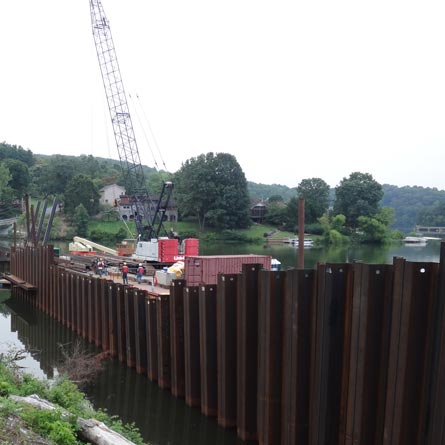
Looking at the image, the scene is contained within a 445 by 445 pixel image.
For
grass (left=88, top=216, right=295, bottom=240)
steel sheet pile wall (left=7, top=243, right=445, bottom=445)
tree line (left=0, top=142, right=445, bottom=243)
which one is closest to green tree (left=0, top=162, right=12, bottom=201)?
tree line (left=0, top=142, right=445, bottom=243)

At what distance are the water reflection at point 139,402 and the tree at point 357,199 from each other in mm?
87245

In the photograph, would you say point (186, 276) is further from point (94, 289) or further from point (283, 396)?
point (283, 396)

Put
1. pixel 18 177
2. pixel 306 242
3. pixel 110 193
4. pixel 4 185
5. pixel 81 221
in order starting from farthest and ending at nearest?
pixel 110 193 → pixel 18 177 → pixel 4 185 → pixel 81 221 → pixel 306 242

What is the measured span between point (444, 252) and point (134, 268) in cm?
2432

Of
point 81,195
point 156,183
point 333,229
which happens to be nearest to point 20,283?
point 81,195

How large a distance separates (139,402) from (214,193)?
3460 inches

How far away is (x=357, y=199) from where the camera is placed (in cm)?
10388

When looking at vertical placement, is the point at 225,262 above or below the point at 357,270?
below

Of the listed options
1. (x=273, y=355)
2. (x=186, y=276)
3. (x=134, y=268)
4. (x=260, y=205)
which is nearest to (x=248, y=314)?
(x=273, y=355)

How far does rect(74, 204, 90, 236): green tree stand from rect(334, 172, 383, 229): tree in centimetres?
5242

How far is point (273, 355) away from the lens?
10.0 meters

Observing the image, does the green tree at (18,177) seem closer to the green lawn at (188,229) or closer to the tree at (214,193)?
the green lawn at (188,229)

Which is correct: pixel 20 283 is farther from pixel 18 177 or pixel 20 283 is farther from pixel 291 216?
pixel 18 177

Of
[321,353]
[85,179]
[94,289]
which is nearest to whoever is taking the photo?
[321,353]
